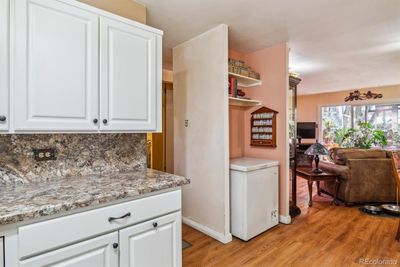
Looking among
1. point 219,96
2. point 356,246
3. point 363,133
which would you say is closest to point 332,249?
point 356,246

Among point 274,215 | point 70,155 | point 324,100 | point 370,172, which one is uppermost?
point 324,100

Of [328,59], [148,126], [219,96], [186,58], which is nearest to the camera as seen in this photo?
[148,126]

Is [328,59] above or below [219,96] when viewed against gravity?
above

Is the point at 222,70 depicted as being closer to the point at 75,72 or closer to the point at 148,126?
the point at 148,126

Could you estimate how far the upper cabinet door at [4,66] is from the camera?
1.22 metres

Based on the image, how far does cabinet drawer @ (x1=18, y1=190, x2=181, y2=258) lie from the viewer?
3.46ft

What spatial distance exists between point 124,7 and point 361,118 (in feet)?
23.8

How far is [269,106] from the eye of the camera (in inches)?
125

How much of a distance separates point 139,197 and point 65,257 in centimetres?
46

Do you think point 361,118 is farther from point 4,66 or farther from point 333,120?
point 4,66

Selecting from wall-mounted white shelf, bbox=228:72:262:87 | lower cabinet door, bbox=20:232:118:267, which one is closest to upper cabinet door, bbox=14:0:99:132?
lower cabinet door, bbox=20:232:118:267

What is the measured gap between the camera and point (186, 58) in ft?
9.95

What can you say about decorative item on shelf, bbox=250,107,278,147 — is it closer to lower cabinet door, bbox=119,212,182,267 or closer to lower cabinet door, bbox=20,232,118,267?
lower cabinet door, bbox=119,212,182,267

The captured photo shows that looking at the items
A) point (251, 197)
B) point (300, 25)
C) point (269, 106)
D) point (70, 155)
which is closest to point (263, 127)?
point (269, 106)
